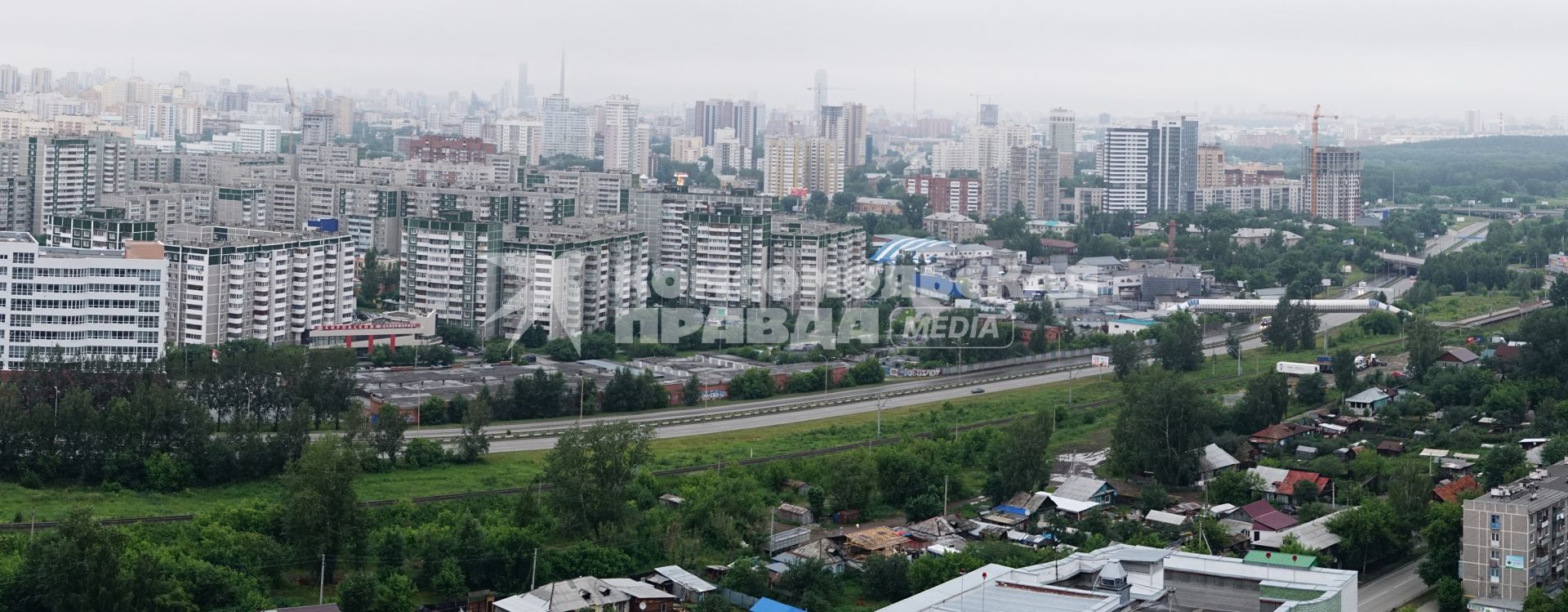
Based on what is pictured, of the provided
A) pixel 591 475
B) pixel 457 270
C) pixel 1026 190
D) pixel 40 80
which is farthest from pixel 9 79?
pixel 591 475

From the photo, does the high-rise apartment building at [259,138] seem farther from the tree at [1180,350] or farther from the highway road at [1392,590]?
the highway road at [1392,590]

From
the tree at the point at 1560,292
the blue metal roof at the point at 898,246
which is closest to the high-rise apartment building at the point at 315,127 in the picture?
the blue metal roof at the point at 898,246

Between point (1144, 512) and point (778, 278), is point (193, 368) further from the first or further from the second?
point (778, 278)

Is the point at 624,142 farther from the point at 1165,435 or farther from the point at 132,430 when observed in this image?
the point at 132,430

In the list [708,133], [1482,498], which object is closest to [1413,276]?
[1482,498]

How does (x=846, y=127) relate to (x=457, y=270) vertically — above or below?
above

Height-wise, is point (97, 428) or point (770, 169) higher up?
point (770, 169)
